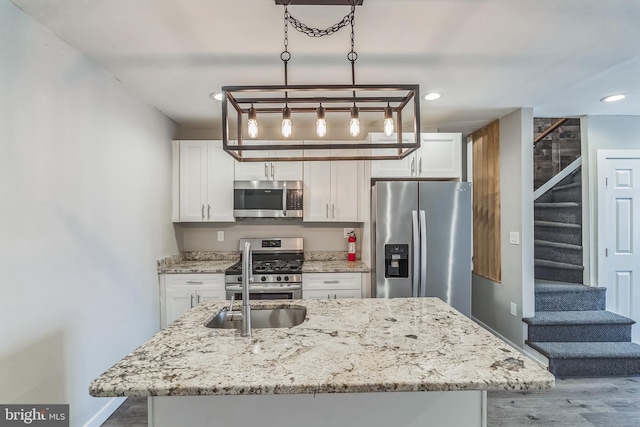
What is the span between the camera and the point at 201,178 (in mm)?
3494

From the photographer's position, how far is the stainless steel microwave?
11.3 feet

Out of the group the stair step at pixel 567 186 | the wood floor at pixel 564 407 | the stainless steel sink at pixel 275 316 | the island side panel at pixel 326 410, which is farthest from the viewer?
the stair step at pixel 567 186

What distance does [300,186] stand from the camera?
3.47 meters

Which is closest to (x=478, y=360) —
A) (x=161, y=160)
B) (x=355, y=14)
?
(x=355, y=14)

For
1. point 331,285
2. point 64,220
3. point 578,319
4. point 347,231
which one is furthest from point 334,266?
point 578,319

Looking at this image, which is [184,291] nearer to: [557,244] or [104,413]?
[104,413]

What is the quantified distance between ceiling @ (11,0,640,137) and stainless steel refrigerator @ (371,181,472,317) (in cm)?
91

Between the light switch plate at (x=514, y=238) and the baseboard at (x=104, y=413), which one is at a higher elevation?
the light switch plate at (x=514, y=238)

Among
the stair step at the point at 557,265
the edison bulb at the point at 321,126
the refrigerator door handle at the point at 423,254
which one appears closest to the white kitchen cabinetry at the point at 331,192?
the refrigerator door handle at the point at 423,254

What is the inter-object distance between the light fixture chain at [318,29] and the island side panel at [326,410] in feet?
5.86

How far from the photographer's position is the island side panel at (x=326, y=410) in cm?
123

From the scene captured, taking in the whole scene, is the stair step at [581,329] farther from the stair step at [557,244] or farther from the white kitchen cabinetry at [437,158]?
the white kitchen cabinetry at [437,158]

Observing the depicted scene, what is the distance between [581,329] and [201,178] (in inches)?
162

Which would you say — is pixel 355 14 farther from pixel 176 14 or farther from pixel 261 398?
pixel 261 398
